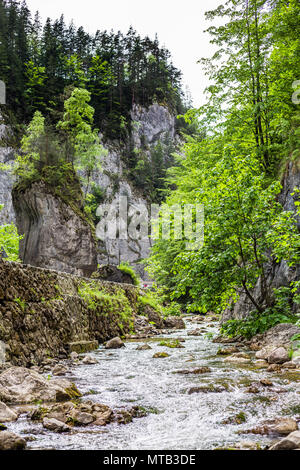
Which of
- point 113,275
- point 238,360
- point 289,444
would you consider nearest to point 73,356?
point 238,360

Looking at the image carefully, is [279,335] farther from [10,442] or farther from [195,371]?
[10,442]

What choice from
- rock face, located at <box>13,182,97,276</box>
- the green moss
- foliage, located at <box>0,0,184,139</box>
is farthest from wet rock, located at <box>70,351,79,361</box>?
foliage, located at <box>0,0,184,139</box>

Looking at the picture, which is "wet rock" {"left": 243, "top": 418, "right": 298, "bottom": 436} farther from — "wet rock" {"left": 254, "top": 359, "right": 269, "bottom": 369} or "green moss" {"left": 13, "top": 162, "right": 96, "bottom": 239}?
"green moss" {"left": 13, "top": 162, "right": 96, "bottom": 239}

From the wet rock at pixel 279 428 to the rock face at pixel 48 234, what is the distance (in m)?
18.7

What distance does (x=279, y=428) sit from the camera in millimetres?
2857

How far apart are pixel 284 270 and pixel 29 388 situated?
7.66 m

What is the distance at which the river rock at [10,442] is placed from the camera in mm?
2525

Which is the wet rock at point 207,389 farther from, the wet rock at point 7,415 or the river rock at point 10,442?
the river rock at point 10,442

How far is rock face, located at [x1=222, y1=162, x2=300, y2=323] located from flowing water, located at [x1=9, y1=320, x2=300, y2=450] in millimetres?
3884

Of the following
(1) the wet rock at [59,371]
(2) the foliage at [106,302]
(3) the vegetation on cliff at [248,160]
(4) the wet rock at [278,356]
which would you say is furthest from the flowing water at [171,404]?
(2) the foliage at [106,302]

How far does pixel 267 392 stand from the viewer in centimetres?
420

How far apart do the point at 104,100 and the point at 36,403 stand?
6041cm

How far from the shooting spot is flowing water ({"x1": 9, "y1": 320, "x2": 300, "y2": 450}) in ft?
9.10
